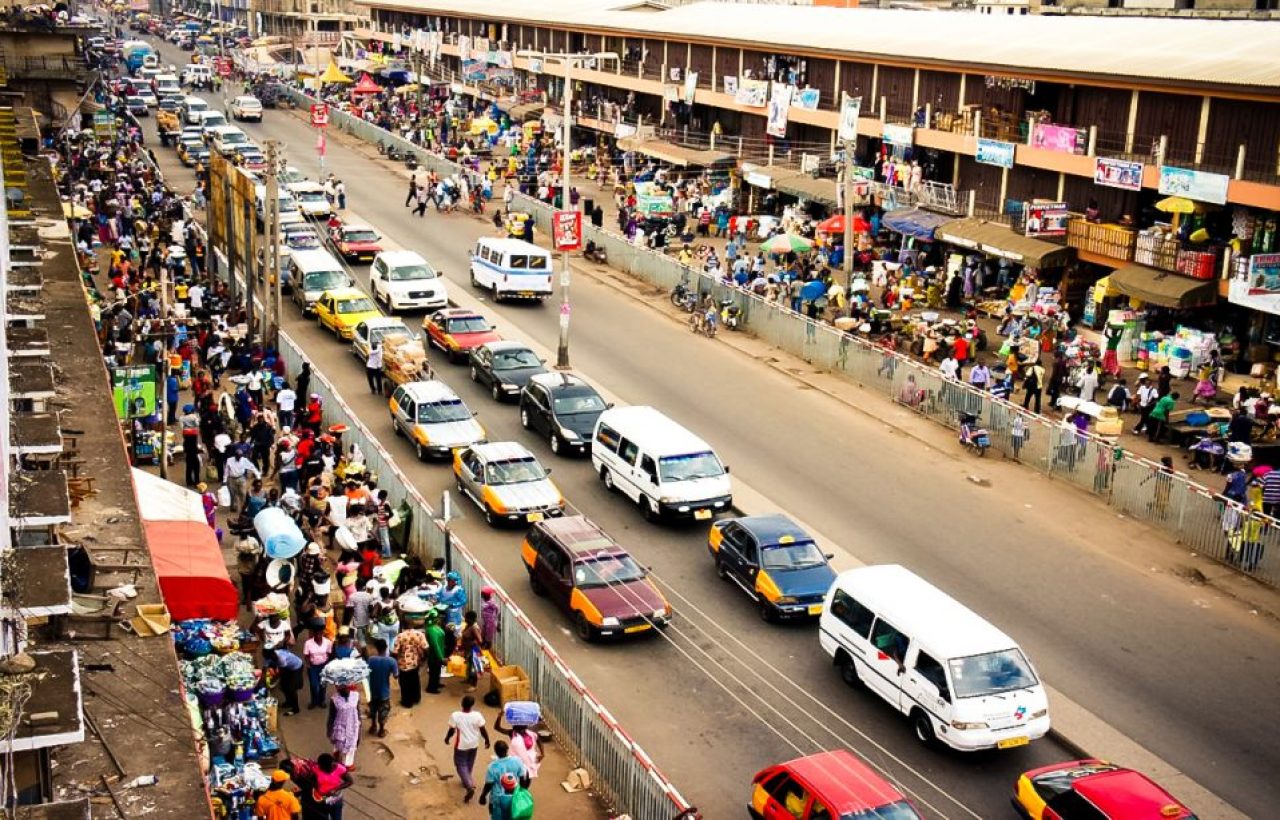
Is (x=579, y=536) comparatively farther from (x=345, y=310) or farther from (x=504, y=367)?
(x=345, y=310)

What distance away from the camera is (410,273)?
43.0 m

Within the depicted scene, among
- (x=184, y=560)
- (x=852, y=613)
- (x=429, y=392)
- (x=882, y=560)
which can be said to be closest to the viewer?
(x=184, y=560)

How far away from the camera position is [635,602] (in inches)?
883

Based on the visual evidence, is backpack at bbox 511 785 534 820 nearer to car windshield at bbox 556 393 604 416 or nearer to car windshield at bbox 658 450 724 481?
car windshield at bbox 658 450 724 481

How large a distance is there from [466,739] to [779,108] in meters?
44.4

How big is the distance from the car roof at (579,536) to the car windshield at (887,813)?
26.6 ft

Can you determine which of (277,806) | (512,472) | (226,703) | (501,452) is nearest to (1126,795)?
(277,806)

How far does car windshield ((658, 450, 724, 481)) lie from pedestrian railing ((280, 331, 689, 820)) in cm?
423

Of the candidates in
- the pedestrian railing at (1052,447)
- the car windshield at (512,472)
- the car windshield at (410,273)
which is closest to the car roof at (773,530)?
the car windshield at (512,472)

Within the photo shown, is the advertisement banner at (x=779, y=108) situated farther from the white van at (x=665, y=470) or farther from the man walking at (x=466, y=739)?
the man walking at (x=466, y=739)

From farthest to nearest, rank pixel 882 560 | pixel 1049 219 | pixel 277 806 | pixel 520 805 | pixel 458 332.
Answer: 1. pixel 1049 219
2. pixel 458 332
3. pixel 882 560
4. pixel 520 805
5. pixel 277 806

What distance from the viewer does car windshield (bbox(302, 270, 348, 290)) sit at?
42.8 m

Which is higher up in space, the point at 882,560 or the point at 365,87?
the point at 365,87

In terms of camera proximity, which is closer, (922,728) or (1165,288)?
(922,728)
